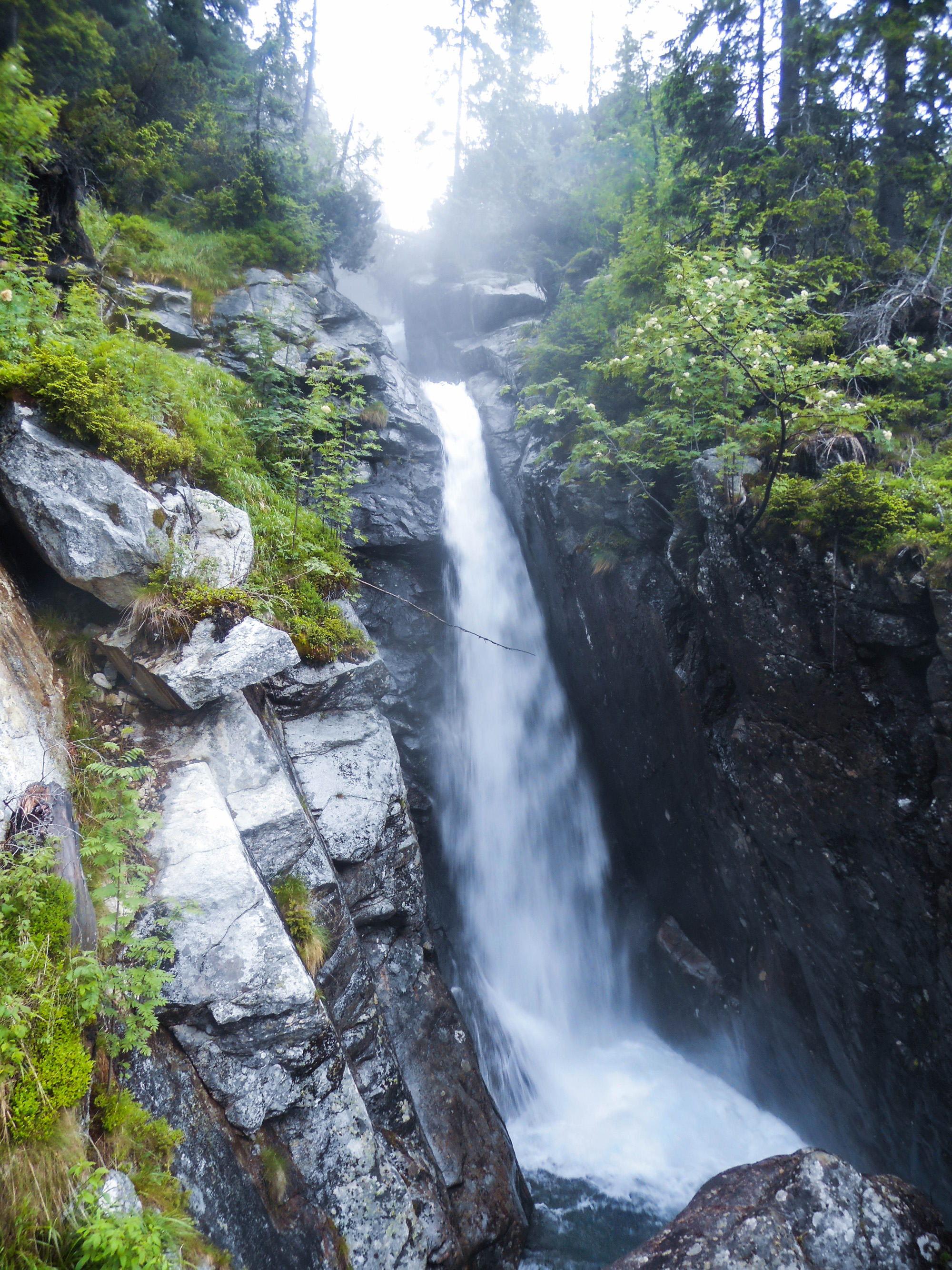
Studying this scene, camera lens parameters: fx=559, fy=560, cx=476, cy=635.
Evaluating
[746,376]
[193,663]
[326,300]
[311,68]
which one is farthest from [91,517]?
[311,68]

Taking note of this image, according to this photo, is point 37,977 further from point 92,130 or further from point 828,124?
point 92,130

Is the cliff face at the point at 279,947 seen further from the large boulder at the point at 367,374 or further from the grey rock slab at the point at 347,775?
the large boulder at the point at 367,374

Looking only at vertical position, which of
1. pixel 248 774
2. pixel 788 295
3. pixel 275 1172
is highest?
pixel 788 295

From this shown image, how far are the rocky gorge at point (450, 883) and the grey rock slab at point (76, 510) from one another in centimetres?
2

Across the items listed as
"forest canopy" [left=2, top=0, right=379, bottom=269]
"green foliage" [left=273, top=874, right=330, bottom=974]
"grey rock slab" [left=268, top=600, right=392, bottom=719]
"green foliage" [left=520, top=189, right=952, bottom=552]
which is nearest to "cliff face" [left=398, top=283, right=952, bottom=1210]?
"green foliage" [left=520, top=189, right=952, bottom=552]

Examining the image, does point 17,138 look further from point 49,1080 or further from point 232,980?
point 232,980

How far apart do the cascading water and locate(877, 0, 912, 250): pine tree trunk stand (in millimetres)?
7335

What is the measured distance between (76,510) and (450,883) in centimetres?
721

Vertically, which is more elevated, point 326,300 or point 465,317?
point 465,317

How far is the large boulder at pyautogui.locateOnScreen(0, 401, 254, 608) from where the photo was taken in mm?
4195

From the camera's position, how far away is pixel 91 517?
430cm

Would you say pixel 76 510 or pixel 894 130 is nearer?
pixel 76 510

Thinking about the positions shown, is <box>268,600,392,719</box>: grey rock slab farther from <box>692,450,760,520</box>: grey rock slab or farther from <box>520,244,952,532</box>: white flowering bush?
<box>692,450,760,520</box>: grey rock slab

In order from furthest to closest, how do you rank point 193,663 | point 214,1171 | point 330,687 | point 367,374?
point 367,374, point 330,687, point 193,663, point 214,1171
